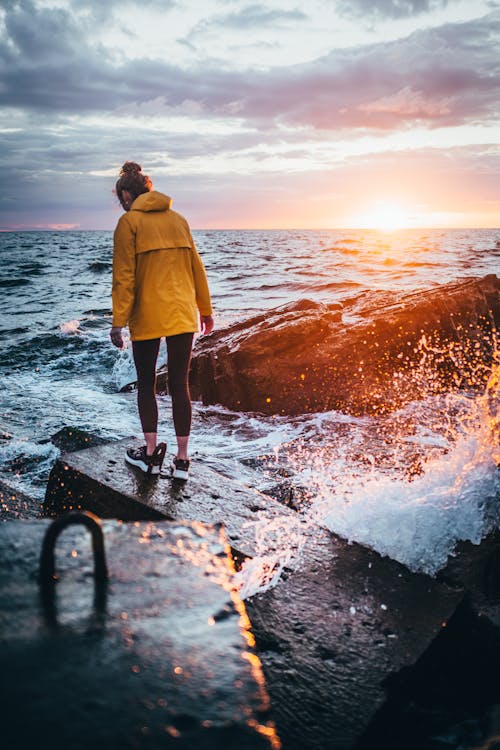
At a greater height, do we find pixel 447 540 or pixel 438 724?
pixel 447 540

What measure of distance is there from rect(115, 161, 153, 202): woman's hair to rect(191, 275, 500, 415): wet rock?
3.27 metres

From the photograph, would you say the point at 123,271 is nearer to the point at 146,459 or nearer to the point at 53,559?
the point at 146,459

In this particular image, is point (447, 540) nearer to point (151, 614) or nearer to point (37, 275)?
point (151, 614)

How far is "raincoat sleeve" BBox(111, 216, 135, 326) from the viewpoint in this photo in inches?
129

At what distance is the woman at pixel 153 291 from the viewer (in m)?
3.32

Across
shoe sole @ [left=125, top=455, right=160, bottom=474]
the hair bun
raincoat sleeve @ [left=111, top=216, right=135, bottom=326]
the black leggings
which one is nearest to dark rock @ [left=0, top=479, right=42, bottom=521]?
shoe sole @ [left=125, top=455, right=160, bottom=474]

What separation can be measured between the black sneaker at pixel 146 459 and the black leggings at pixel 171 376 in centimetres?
16

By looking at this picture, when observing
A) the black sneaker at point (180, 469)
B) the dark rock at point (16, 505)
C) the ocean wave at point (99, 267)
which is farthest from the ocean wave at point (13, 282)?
the black sneaker at point (180, 469)

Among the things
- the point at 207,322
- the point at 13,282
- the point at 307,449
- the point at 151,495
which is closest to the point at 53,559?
the point at 151,495

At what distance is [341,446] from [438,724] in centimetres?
323

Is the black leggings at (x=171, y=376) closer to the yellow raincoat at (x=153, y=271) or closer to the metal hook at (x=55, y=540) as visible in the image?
the yellow raincoat at (x=153, y=271)

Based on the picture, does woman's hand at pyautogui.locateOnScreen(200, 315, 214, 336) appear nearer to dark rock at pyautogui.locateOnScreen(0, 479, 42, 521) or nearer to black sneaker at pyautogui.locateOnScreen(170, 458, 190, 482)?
black sneaker at pyautogui.locateOnScreen(170, 458, 190, 482)

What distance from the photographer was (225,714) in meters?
1.09

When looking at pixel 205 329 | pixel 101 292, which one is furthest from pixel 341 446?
pixel 101 292
